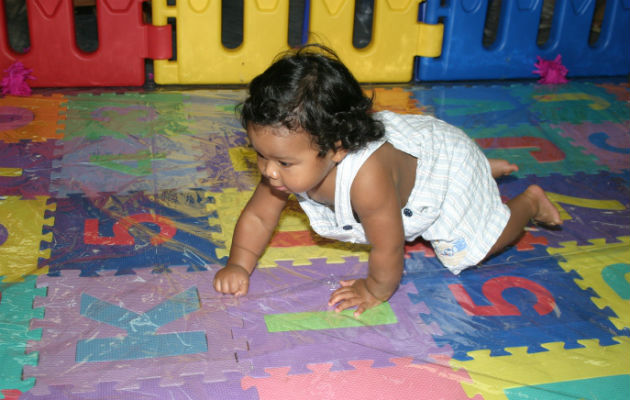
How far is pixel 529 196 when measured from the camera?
56.5 inches

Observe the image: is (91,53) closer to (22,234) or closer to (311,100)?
(22,234)

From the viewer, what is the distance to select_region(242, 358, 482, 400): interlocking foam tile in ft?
3.35

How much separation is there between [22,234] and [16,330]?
0.96ft

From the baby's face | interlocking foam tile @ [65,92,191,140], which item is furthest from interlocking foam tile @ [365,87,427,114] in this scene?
the baby's face

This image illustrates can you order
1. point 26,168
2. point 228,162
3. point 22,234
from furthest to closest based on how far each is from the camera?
point 228,162 < point 26,168 < point 22,234

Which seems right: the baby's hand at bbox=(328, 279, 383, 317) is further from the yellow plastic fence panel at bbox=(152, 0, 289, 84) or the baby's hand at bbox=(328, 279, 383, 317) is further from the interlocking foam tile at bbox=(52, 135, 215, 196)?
the yellow plastic fence panel at bbox=(152, 0, 289, 84)

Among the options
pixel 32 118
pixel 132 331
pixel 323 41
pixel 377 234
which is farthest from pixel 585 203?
pixel 32 118

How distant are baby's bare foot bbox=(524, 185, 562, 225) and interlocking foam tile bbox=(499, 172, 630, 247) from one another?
37 millimetres

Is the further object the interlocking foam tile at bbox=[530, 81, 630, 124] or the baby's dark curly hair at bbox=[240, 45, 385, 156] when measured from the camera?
the interlocking foam tile at bbox=[530, 81, 630, 124]

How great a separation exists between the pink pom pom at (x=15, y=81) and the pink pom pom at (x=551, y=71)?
64.9 inches

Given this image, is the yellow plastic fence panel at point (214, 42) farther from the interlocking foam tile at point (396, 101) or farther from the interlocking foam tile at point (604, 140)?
the interlocking foam tile at point (604, 140)

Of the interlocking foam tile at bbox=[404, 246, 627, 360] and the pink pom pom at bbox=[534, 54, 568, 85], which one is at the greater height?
the pink pom pom at bbox=[534, 54, 568, 85]

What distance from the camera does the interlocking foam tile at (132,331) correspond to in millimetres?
1021

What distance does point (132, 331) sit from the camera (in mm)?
1108
